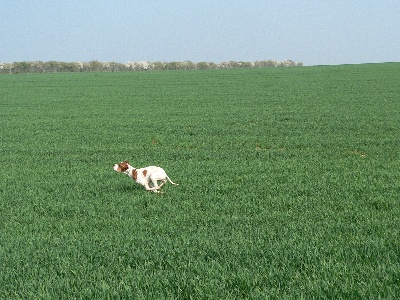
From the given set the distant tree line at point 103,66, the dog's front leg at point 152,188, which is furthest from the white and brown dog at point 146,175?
the distant tree line at point 103,66

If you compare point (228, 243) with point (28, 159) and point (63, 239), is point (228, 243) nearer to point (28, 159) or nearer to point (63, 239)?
point (63, 239)

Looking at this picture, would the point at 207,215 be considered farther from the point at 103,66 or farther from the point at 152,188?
the point at 103,66

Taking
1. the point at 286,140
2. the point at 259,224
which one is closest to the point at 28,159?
the point at 286,140

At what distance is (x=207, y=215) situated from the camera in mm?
8961

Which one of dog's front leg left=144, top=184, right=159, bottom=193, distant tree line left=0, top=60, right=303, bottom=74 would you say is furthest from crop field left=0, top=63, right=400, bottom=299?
distant tree line left=0, top=60, right=303, bottom=74

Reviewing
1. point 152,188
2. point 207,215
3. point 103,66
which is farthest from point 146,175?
point 103,66

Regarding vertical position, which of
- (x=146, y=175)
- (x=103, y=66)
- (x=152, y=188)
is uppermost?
(x=146, y=175)

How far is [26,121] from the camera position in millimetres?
26375

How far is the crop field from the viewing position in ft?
19.4

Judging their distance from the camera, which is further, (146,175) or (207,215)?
(146,175)

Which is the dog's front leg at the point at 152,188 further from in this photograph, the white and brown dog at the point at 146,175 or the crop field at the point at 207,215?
the crop field at the point at 207,215

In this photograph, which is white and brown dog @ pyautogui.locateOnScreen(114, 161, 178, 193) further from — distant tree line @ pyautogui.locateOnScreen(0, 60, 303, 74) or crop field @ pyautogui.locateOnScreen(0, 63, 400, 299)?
distant tree line @ pyautogui.locateOnScreen(0, 60, 303, 74)

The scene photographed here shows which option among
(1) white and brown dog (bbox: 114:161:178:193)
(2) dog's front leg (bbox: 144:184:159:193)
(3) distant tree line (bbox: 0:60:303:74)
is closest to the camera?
(1) white and brown dog (bbox: 114:161:178:193)

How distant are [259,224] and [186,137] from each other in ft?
36.4
